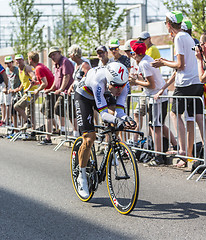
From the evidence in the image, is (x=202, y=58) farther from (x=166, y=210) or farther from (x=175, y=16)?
(x=166, y=210)

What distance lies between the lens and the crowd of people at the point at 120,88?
5.30 metres

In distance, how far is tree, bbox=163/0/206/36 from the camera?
58.4 feet

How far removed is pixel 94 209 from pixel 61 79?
5298 mm

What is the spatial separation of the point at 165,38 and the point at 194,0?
47.8ft

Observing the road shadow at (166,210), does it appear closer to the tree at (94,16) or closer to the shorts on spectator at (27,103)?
the shorts on spectator at (27,103)

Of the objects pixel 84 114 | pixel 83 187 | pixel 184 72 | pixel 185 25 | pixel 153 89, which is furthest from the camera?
pixel 153 89

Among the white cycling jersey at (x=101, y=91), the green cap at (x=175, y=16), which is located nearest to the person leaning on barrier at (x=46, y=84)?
the green cap at (x=175, y=16)

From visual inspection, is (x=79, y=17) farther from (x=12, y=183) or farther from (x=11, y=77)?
(x=12, y=183)

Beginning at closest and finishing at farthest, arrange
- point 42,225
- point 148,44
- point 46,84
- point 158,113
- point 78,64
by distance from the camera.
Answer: point 42,225, point 158,113, point 148,44, point 78,64, point 46,84

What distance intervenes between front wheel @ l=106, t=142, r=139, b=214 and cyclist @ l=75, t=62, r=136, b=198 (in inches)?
12.9

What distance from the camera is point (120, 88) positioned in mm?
5129

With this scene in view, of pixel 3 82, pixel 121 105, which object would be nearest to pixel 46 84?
pixel 3 82

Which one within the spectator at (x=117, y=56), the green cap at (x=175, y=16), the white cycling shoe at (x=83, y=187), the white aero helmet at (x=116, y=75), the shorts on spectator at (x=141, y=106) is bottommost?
the white cycling shoe at (x=83, y=187)

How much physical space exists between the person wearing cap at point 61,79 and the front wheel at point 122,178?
4835 mm
